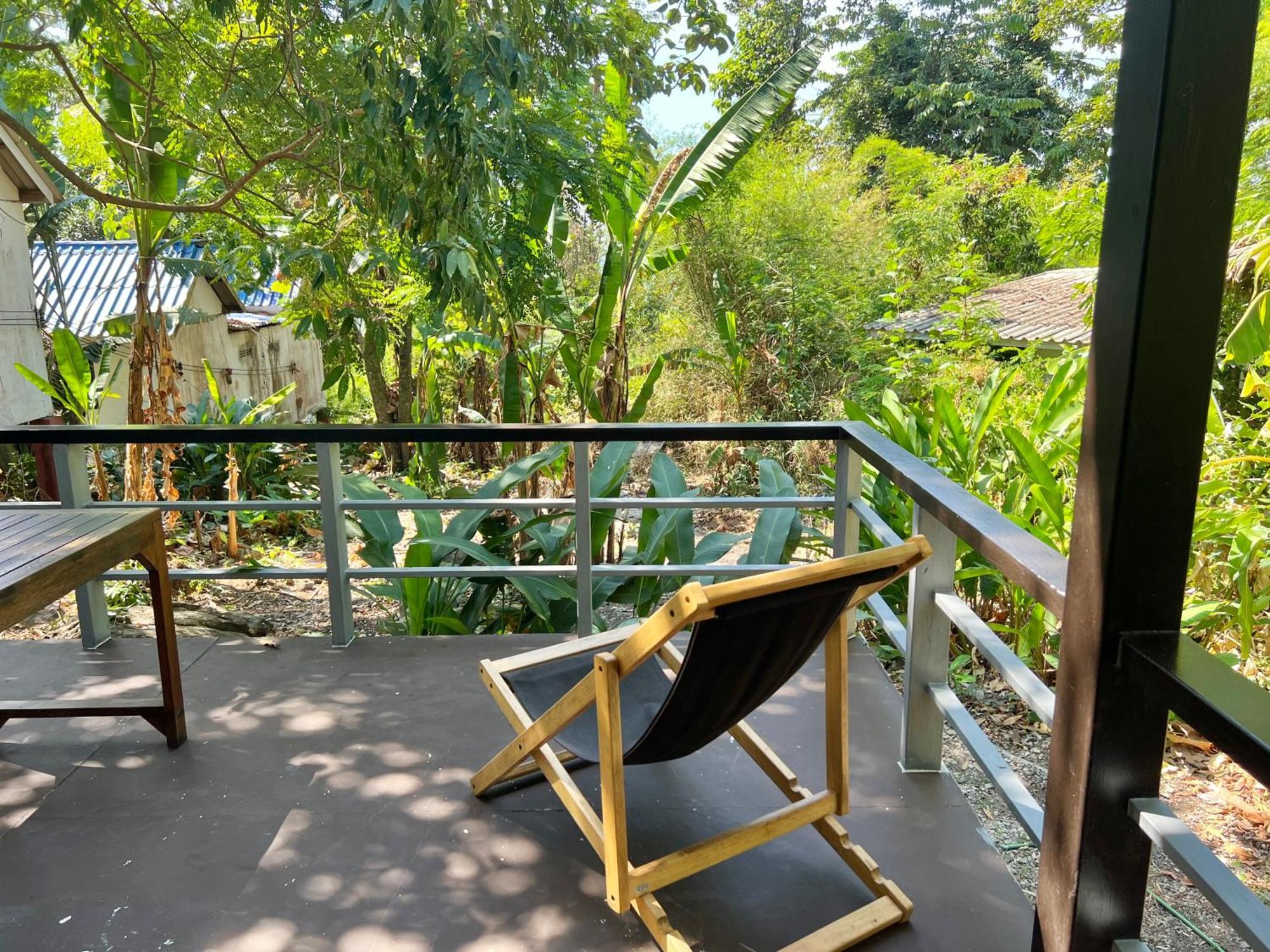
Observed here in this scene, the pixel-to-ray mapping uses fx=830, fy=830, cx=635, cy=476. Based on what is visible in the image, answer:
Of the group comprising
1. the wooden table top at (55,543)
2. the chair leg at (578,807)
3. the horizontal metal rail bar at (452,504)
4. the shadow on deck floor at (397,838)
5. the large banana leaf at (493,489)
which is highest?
the wooden table top at (55,543)

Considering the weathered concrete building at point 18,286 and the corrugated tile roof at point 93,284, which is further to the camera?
the corrugated tile roof at point 93,284

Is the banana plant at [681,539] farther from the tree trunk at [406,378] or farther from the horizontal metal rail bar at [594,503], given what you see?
the tree trunk at [406,378]

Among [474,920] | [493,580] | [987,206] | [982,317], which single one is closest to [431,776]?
[474,920]

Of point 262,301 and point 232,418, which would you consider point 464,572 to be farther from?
point 262,301

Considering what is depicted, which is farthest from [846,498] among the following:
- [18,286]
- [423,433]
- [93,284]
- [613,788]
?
[93,284]

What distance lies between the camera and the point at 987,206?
44.2ft

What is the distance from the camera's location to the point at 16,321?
30.1 ft

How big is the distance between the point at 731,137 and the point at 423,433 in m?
4.15

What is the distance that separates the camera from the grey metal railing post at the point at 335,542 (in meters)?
3.24

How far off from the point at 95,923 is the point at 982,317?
8940mm

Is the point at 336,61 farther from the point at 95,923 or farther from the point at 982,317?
the point at 982,317

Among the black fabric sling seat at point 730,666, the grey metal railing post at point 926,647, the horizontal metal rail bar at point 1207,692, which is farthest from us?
the grey metal railing post at point 926,647

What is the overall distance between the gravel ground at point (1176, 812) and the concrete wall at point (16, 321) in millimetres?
9720

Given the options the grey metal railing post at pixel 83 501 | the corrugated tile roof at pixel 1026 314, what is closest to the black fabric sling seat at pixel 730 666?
the grey metal railing post at pixel 83 501
